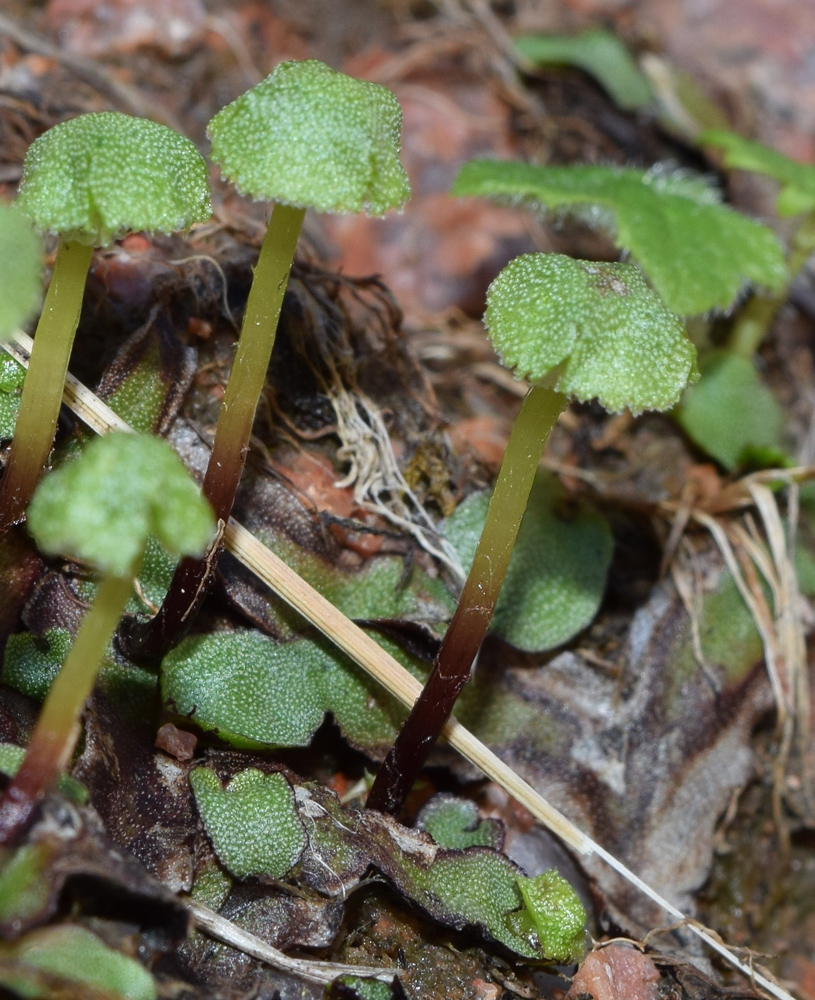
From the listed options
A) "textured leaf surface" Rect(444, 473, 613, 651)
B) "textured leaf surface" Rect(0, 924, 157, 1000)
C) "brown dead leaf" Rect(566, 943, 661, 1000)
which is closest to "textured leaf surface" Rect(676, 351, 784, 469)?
"textured leaf surface" Rect(444, 473, 613, 651)

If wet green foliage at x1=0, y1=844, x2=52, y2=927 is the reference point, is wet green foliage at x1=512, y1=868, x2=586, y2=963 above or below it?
below

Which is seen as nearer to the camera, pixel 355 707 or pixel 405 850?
pixel 405 850

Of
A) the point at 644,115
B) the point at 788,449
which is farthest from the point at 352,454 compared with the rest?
the point at 644,115

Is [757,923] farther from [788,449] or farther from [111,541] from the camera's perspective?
A: [111,541]

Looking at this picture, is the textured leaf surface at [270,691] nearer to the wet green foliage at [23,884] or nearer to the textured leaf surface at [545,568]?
the textured leaf surface at [545,568]

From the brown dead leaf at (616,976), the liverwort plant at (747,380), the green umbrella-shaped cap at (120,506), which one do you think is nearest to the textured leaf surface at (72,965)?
the green umbrella-shaped cap at (120,506)

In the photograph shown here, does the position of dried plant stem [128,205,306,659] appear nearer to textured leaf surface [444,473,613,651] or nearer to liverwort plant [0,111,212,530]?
liverwort plant [0,111,212,530]

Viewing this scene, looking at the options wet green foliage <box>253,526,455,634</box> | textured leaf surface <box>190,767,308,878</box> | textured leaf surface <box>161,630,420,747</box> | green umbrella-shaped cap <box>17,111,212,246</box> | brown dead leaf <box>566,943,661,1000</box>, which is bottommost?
brown dead leaf <box>566,943,661,1000</box>

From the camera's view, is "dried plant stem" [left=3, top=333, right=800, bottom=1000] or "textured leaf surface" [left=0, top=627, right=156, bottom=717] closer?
"textured leaf surface" [left=0, top=627, right=156, bottom=717]
